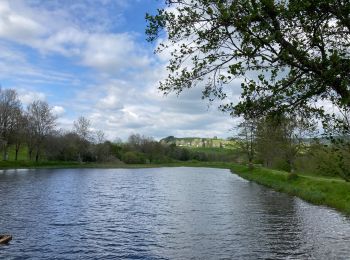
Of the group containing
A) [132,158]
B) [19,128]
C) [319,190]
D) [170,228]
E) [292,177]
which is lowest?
[170,228]

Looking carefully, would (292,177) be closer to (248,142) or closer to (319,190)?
(319,190)

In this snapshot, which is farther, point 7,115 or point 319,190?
point 7,115

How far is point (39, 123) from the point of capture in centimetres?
11544

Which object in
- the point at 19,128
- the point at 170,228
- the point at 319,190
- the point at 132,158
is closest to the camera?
the point at 170,228

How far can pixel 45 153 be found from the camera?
122500 mm

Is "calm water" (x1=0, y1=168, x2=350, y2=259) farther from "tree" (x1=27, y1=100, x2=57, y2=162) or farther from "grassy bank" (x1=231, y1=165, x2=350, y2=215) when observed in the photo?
"tree" (x1=27, y1=100, x2=57, y2=162)

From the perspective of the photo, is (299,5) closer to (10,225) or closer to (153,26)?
(153,26)

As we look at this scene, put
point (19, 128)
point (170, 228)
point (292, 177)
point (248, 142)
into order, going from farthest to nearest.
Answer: point (19, 128)
point (248, 142)
point (292, 177)
point (170, 228)

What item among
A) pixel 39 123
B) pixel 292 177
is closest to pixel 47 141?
pixel 39 123

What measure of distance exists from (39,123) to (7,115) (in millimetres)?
13324

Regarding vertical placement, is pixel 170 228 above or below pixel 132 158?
below

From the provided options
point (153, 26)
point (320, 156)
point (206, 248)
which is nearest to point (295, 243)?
point (206, 248)

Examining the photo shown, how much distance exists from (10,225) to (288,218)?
18.7 meters

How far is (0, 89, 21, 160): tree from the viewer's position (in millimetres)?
102125
